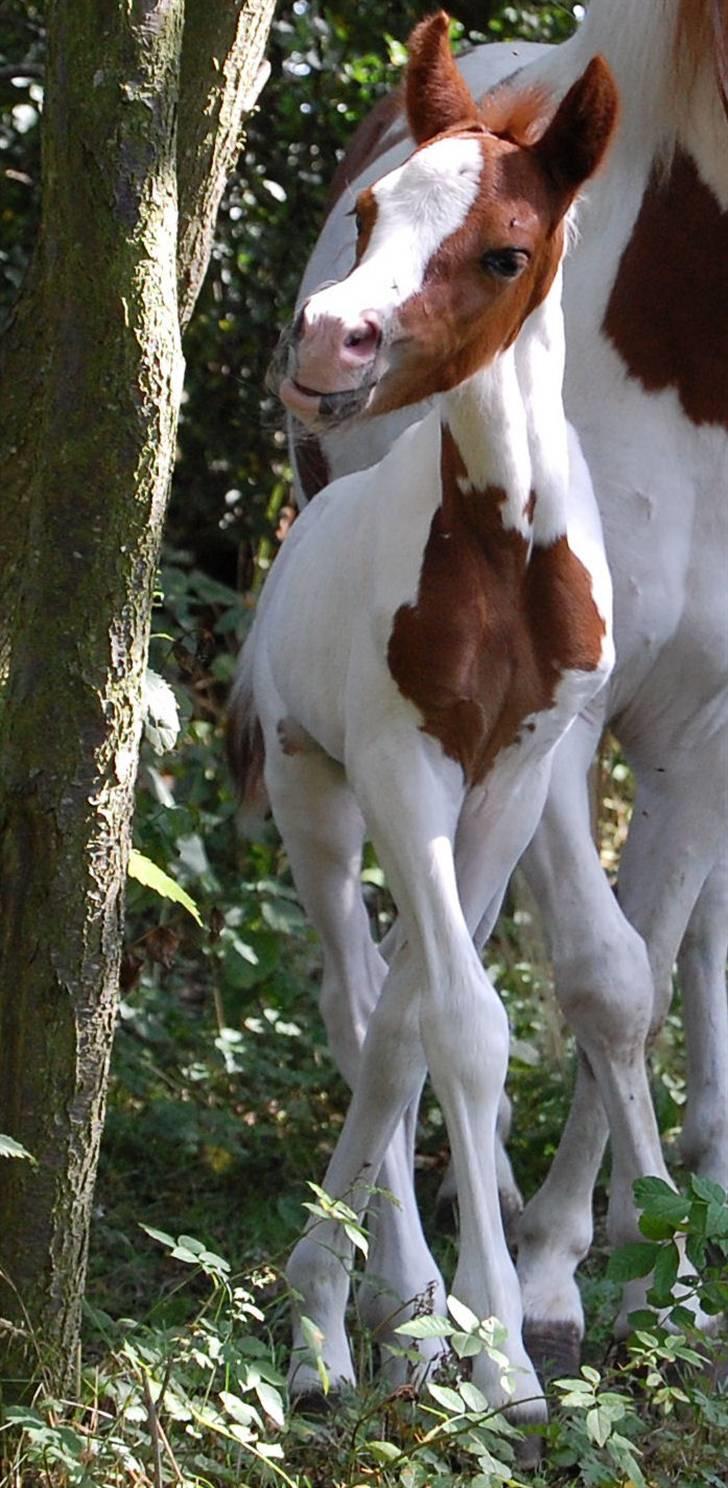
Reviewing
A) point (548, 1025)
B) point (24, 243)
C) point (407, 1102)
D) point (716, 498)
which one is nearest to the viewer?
point (407, 1102)

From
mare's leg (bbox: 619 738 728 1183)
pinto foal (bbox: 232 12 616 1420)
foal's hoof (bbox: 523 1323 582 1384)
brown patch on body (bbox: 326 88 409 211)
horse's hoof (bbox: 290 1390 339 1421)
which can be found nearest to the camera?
pinto foal (bbox: 232 12 616 1420)

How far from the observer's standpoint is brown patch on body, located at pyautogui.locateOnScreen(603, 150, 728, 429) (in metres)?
3.67

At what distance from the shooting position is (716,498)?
12.1 ft

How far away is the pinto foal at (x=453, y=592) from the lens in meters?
2.84

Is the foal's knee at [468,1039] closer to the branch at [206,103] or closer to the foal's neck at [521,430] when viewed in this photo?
the foal's neck at [521,430]

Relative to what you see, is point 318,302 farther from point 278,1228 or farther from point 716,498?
point 278,1228

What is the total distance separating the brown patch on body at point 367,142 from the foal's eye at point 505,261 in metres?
2.00

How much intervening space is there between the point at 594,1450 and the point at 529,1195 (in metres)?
1.91

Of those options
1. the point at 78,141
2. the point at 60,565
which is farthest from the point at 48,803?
the point at 78,141

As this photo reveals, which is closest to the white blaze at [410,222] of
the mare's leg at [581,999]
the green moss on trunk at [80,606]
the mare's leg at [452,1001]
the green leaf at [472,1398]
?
the green moss on trunk at [80,606]

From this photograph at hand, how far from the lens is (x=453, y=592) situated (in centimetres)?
Result: 311

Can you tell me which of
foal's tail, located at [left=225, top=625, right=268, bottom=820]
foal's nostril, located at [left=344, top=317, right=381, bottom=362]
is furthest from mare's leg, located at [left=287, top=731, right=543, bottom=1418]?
foal's tail, located at [left=225, top=625, right=268, bottom=820]

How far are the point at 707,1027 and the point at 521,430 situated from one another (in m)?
1.59

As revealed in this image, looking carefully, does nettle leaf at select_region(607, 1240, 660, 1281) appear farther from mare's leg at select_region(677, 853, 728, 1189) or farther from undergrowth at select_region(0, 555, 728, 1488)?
mare's leg at select_region(677, 853, 728, 1189)
